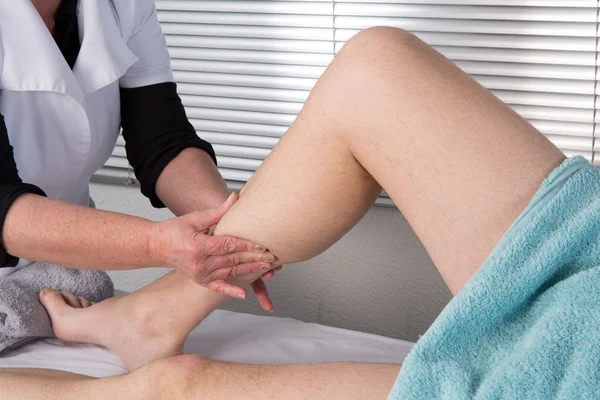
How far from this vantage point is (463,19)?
1.71 meters

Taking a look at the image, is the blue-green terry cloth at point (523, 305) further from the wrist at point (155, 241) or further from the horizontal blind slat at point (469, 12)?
the horizontal blind slat at point (469, 12)

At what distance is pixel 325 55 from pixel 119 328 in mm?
774

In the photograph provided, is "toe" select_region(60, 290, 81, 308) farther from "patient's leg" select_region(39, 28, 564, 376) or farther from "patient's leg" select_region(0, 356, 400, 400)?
"patient's leg" select_region(39, 28, 564, 376)

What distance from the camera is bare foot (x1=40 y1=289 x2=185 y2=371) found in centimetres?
131

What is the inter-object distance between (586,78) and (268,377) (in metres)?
0.94

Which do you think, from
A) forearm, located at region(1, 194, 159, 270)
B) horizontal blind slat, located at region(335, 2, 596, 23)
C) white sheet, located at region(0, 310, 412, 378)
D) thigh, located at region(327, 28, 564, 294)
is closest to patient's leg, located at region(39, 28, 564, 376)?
thigh, located at region(327, 28, 564, 294)

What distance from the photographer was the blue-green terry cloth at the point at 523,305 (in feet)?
2.72

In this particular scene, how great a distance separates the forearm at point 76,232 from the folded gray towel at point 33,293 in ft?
0.56

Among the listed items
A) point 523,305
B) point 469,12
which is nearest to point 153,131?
point 469,12

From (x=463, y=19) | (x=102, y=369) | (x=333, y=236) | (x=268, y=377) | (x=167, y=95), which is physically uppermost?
(x=463, y=19)

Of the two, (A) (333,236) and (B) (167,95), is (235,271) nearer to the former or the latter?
(A) (333,236)

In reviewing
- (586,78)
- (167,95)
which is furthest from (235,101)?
(586,78)

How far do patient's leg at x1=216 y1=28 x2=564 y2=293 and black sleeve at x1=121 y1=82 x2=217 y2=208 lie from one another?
0.38 meters

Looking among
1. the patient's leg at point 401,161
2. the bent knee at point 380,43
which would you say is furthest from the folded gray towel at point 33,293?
the bent knee at point 380,43
